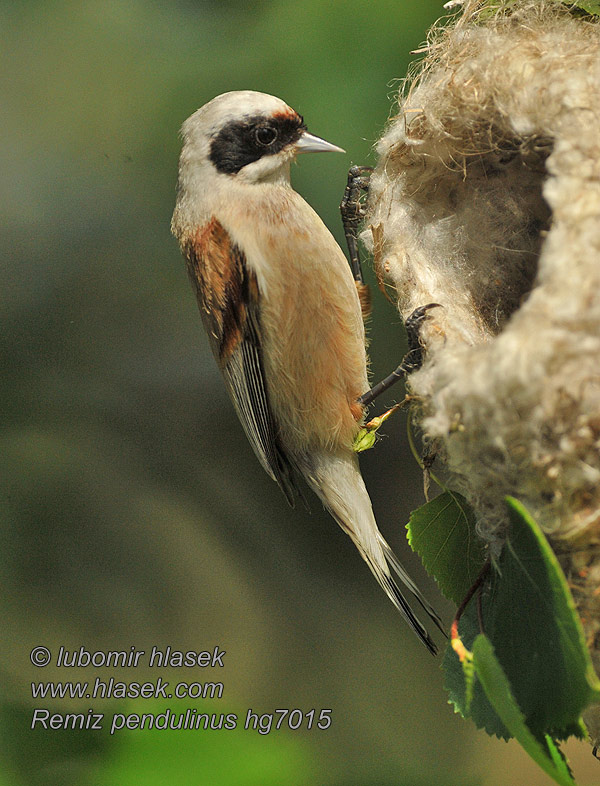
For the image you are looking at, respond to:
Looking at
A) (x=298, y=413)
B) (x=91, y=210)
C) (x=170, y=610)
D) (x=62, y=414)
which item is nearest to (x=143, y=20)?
(x=91, y=210)

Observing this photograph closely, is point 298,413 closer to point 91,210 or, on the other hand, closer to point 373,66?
point 373,66

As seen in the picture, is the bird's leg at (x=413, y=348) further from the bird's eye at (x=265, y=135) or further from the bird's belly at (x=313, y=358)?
the bird's eye at (x=265, y=135)

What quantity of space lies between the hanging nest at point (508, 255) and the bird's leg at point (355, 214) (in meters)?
0.25

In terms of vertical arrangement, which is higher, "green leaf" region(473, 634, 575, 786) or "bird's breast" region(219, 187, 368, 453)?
"bird's breast" region(219, 187, 368, 453)

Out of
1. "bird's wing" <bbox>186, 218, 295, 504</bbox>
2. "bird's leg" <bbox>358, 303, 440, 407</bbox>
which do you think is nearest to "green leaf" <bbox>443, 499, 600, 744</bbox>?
"bird's leg" <bbox>358, 303, 440, 407</bbox>

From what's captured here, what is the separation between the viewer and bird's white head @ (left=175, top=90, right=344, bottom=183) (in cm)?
173

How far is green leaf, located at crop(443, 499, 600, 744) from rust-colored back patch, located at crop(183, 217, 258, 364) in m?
0.89

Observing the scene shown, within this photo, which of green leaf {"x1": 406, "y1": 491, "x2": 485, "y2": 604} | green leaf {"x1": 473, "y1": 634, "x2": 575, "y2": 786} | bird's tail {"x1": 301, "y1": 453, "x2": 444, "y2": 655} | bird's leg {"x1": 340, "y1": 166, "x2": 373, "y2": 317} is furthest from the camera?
bird's leg {"x1": 340, "y1": 166, "x2": 373, "y2": 317}

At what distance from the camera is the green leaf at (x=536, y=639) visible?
104 cm

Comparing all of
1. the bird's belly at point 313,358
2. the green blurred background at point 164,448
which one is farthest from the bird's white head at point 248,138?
the green blurred background at point 164,448

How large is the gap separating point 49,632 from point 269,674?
99 centimetres

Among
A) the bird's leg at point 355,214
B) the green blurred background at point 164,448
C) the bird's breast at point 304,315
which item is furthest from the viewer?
the green blurred background at point 164,448

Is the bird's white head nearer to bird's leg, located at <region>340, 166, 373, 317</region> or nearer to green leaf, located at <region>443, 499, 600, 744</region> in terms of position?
bird's leg, located at <region>340, 166, 373, 317</region>

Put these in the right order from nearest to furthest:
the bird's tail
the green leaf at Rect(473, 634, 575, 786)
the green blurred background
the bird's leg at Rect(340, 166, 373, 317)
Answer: the green leaf at Rect(473, 634, 575, 786) < the bird's tail < the bird's leg at Rect(340, 166, 373, 317) < the green blurred background
